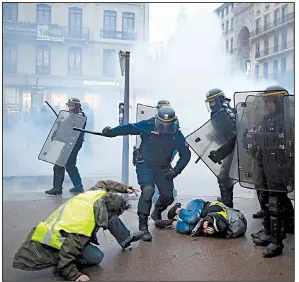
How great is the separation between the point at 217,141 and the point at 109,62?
214 centimetres

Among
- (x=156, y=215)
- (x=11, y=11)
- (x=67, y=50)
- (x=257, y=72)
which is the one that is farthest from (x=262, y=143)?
(x=67, y=50)

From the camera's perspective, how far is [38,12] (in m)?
3.77

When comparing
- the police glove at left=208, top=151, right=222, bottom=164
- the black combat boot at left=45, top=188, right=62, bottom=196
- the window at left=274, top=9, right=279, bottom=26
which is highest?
the window at left=274, top=9, right=279, bottom=26

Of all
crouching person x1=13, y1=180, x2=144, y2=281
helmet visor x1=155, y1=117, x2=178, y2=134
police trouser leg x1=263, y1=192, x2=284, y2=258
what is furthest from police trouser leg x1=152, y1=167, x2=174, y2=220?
crouching person x1=13, y1=180, x2=144, y2=281

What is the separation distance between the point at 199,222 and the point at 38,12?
2.35m

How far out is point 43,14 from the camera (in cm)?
387

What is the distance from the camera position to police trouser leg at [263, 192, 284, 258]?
11.7 feet

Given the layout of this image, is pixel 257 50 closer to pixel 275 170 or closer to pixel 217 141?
pixel 217 141

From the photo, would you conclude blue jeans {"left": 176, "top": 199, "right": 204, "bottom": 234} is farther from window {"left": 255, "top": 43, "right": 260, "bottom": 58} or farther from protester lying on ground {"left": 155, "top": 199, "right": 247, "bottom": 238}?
window {"left": 255, "top": 43, "right": 260, "bottom": 58}

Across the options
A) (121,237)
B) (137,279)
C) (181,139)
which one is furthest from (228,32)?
(137,279)

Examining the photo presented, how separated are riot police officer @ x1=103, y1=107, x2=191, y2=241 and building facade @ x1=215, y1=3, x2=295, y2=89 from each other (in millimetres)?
1142

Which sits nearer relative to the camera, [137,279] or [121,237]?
[137,279]

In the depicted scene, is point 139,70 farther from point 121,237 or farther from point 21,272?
point 21,272

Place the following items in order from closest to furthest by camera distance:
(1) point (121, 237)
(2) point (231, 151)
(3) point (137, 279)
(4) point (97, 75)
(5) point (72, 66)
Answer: (3) point (137, 279) < (1) point (121, 237) < (2) point (231, 151) < (5) point (72, 66) < (4) point (97, 75)
